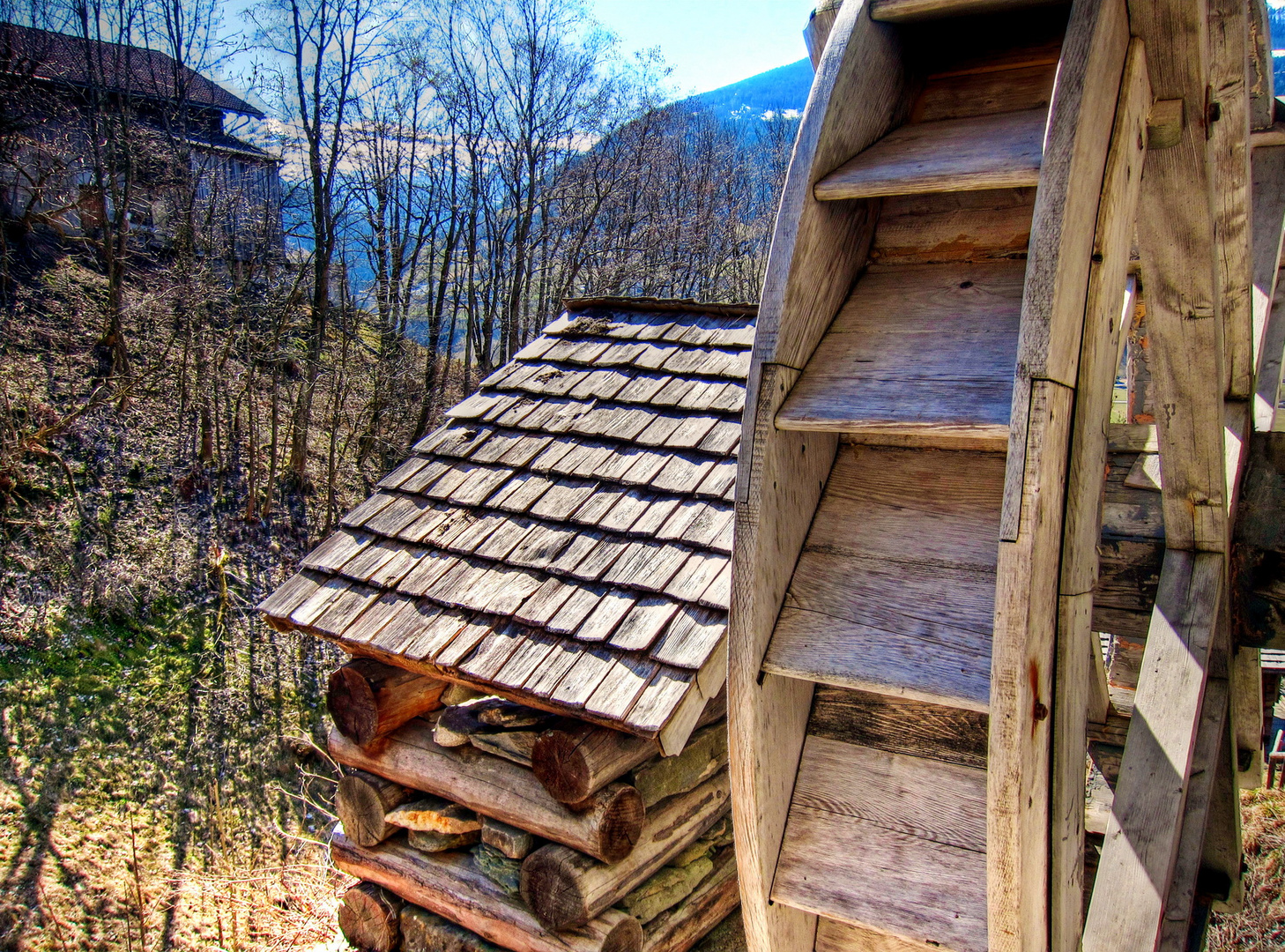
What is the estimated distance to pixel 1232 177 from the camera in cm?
221

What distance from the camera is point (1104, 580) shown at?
3.00m

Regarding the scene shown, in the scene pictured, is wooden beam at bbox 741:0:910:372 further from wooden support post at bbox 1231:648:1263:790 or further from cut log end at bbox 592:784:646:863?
wooden support post at bbox 1231:648:1263:790

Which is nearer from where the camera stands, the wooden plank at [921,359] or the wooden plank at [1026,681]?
the wooden plank at [1026,681]

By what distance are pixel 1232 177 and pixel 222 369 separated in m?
13.7

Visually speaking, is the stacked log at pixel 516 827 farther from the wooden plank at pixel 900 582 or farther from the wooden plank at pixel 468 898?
the wooden plank at pixel 900 582

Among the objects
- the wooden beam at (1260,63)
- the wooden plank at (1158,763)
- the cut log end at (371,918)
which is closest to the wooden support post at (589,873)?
the cut log end at (371,918)

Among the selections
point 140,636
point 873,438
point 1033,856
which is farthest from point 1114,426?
point 140,636

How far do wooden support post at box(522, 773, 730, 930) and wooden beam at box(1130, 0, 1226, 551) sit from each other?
7.72 ft

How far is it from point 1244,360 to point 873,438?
5.20ft

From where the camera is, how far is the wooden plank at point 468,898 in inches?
135

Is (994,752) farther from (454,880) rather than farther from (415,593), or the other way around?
(454,880)

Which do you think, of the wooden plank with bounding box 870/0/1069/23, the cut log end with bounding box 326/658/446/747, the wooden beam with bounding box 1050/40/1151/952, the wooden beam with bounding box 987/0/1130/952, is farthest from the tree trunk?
the wooden plank with bounding box 870/0/1069/23

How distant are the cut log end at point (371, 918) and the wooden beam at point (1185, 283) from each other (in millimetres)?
3814

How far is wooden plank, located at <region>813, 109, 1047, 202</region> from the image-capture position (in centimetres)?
150
